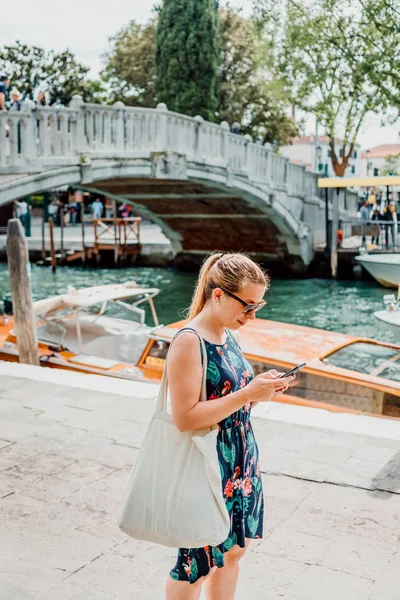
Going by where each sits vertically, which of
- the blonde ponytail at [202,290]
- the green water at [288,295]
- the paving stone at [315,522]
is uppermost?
the blonde ponytail at [202,290]

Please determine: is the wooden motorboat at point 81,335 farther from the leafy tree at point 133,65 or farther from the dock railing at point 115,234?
the leafy tree at point 133,65

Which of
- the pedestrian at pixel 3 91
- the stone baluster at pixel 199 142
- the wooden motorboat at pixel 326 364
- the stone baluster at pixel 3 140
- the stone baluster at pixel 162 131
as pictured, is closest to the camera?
the wooden motorboat at pixel 326 364

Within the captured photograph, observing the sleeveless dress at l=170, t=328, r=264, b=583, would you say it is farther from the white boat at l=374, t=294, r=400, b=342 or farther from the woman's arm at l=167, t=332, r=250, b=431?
the white boat at l=374, t=294, r=400, b=342

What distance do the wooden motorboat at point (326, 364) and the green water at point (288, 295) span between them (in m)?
5.61

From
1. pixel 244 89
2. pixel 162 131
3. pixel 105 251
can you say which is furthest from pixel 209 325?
pixel 244 89

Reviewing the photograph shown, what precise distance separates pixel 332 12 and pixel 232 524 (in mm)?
18254

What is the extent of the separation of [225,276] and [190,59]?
2664cm

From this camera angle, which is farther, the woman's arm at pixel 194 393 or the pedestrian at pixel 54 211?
the pedestrian at pixel 54 211

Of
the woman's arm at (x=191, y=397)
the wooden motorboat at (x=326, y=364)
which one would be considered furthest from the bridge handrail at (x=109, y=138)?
the woman's arm at (x=191, y=397)

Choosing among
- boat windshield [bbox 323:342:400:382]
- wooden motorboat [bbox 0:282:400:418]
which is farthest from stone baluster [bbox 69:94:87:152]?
boat windshield [bbox 323:342:400:382]

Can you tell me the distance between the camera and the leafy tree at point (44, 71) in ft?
97.7

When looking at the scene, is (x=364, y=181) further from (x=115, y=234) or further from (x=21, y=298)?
(x=21, y=298)

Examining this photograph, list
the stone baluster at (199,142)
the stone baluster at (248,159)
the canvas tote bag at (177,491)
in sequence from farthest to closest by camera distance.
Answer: the stone baluster at (248,159) → the stone baluster at (199,142) → the canvas tote bag at (177,491)

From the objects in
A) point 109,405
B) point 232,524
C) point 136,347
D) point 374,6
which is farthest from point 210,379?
point 374,6
